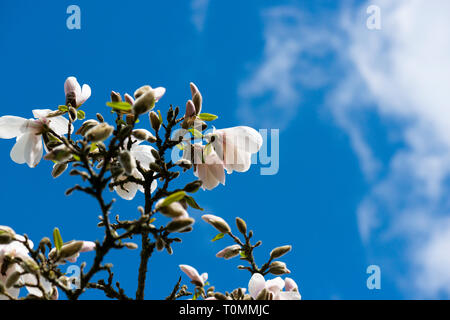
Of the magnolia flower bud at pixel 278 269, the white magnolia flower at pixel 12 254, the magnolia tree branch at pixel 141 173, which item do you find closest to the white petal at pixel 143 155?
the magnolia tree branch at pixel 141 173

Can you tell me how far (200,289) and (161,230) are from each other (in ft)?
1.16

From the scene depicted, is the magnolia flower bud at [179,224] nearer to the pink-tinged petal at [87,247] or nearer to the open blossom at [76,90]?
the pink-tinged petal at [87,247]

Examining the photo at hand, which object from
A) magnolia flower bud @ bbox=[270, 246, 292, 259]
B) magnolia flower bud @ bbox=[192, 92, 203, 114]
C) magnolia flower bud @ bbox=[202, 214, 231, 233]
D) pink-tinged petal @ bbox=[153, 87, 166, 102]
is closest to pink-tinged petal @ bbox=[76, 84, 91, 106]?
pink-tinged petal @ bbox=[153, 87, 166, 102]

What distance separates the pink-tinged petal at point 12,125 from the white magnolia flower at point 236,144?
0.67 metres

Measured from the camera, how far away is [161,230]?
1.21 m

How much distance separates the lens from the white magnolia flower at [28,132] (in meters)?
1.48

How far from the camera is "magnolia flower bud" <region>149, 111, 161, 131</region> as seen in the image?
4.64 ft

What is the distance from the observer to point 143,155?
150cm

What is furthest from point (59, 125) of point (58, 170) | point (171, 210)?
point (171, 210)

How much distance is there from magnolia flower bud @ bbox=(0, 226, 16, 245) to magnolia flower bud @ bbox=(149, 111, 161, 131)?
1.79ft

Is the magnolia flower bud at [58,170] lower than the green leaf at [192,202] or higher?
higher

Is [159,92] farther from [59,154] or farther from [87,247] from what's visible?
[87,247]

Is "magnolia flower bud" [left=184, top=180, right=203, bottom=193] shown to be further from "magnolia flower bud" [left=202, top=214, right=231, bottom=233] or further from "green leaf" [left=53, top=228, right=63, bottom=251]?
"green leaf" [left=53, top=228, right=63, bottom=251]
